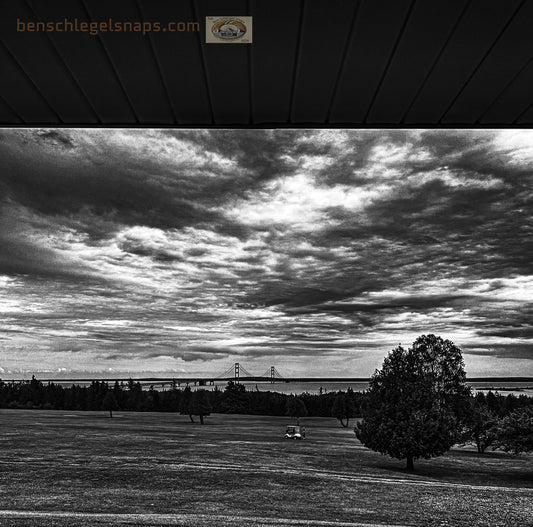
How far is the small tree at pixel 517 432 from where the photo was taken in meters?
38.8
